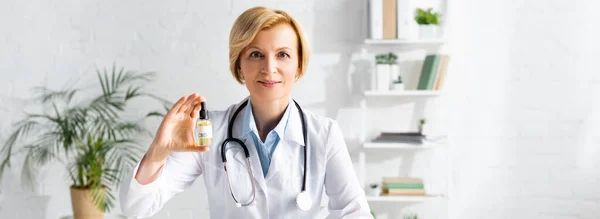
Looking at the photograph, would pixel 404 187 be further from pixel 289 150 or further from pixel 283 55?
pixel 283 55

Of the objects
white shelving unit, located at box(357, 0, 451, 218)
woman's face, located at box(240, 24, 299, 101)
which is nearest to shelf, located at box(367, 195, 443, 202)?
white shelving unit, located at box(357, 0, 451, 218)

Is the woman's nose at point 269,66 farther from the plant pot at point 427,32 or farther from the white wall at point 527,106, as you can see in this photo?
the white wall at point 527,106

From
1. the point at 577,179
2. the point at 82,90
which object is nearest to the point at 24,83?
the point at 82,90

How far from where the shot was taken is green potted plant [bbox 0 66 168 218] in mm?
3273

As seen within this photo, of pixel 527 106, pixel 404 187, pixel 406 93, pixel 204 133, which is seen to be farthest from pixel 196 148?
pixel 527 106

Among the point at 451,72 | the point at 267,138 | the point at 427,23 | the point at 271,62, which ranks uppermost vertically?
the point at 427,23

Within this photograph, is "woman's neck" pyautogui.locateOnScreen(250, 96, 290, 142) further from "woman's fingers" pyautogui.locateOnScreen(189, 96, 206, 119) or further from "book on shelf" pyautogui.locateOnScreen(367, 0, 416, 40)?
"book on shelf" pyautogui.locateOnScreen(367, 0, 416, 40)

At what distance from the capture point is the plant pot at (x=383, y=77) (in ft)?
10.8

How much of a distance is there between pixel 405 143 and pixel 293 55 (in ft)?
5.49

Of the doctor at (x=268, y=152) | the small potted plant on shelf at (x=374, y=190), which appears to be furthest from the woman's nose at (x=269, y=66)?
the small potted plant on shelf at (x=374, y=190)

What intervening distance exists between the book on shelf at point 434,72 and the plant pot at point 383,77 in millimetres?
174

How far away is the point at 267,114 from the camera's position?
184 centimetres

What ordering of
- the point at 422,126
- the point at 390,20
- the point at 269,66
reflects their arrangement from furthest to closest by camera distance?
the point at 422,126 < the point at 390,20 < the point at 269,66

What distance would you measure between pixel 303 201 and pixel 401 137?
5.44 ft
